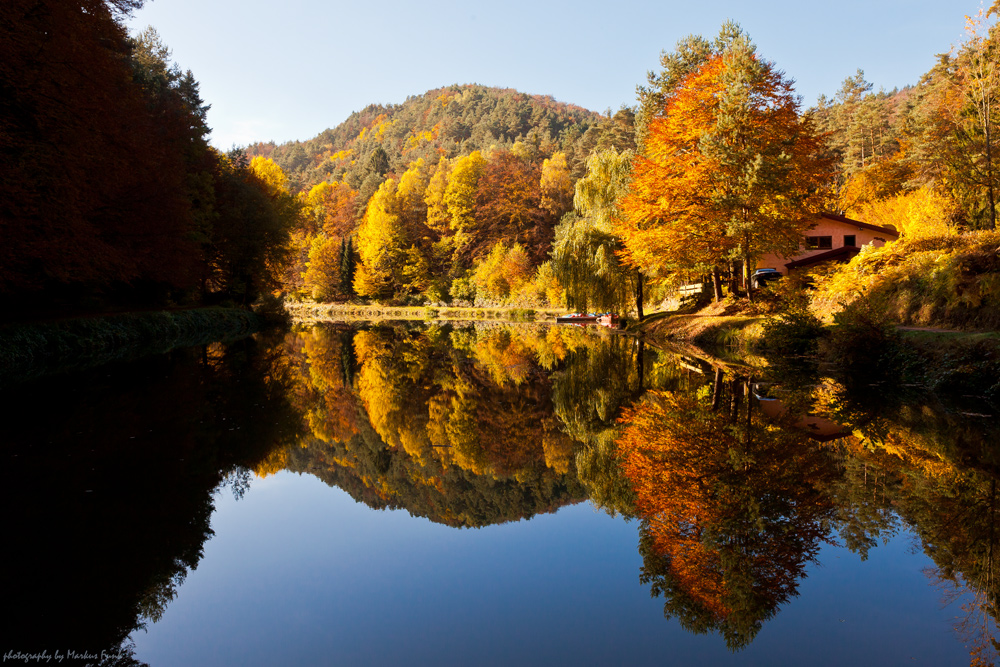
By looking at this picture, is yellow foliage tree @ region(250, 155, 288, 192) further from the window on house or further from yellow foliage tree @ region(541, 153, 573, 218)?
the window on house

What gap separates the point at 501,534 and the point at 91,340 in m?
19.6

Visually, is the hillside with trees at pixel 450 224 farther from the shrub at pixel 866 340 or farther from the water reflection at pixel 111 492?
the water reflection at pixel 111 492

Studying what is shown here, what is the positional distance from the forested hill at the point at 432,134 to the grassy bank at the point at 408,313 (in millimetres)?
22709

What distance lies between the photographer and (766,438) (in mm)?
7121

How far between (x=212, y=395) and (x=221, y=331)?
2216cm

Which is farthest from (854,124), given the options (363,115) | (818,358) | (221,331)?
(363,115)

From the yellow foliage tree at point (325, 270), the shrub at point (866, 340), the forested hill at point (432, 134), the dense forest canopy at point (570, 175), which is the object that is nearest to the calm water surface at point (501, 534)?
the shrub at point (866, 340)

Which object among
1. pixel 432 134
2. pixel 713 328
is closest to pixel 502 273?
pixel 713 328

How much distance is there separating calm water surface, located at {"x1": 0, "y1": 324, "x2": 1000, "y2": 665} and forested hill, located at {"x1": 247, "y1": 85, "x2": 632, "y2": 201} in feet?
205

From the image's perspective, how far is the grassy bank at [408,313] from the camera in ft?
157

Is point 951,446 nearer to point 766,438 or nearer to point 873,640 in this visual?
point 766,438

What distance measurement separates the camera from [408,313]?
5859cm

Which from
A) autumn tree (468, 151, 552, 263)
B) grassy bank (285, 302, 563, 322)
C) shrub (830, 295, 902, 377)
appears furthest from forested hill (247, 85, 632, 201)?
shrub (830, 295, 902, 377)

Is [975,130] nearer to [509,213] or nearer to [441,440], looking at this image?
[441,440]
